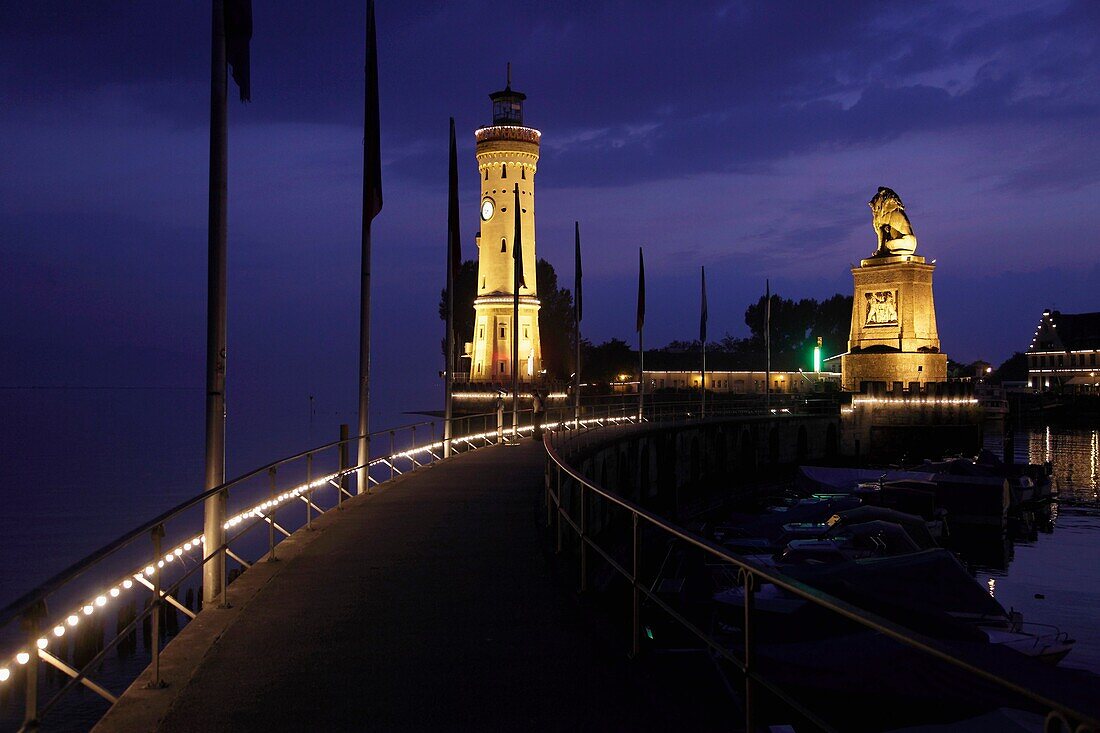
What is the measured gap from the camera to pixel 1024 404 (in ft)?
415

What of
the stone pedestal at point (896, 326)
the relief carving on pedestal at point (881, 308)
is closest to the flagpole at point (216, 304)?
the stone pedestal at point (896, 326)

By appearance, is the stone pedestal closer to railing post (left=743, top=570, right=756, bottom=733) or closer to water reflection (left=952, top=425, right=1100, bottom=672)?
water reflection (left=952, top=425, right=1100, bottom=672)

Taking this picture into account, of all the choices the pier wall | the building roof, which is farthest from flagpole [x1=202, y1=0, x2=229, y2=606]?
the building roof

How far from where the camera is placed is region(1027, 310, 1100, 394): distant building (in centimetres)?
13388

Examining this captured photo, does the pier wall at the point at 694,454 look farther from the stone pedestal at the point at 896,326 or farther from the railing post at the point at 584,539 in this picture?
the railing post at the point at 584,539

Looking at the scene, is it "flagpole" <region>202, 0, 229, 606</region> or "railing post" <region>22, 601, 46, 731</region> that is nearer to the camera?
"railing post" <region>22, 601, 46, 731</region>

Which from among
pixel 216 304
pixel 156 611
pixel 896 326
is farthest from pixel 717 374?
pixel 156 611

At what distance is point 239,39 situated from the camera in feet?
36.5

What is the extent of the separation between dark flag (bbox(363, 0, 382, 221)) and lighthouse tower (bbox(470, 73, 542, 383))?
51.3 meters

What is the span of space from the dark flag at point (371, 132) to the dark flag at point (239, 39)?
7630 millimetres

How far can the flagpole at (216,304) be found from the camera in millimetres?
9992

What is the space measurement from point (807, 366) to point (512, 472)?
85.0m

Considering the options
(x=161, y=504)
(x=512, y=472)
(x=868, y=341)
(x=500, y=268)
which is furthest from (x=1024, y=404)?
(x=512, y=472)

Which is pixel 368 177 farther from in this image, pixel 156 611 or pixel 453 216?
pixel 156 611
